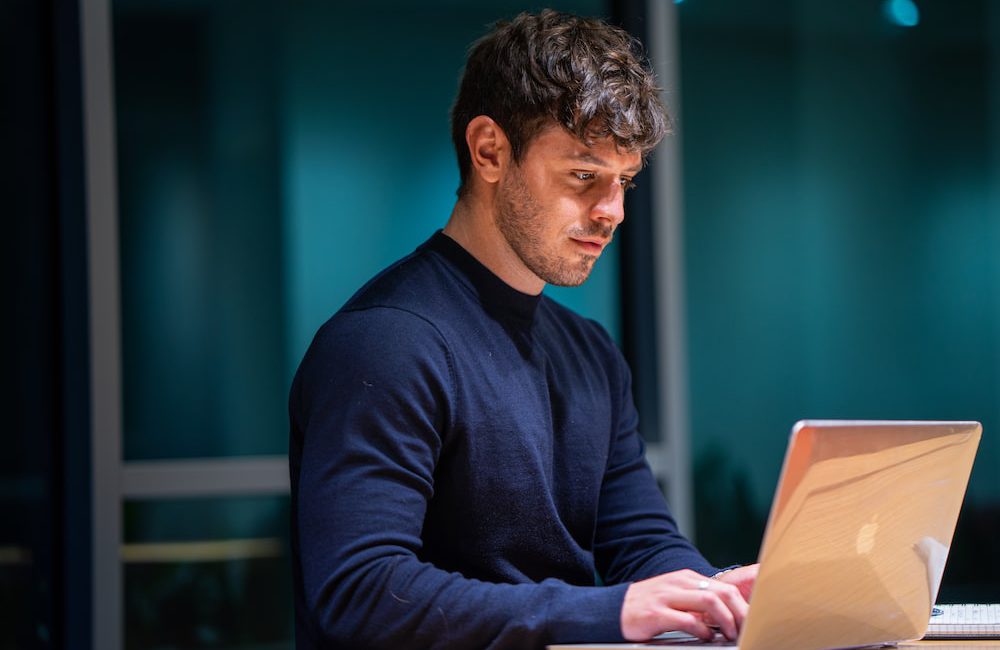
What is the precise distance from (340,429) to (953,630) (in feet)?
2.10

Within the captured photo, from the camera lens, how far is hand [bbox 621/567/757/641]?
42.9 inches

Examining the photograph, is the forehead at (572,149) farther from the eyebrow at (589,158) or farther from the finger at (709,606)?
the finger at (709,606)

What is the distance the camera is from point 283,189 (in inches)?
117

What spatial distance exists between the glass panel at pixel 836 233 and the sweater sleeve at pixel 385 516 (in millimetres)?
2188

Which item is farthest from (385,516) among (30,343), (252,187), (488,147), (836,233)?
(836,233)

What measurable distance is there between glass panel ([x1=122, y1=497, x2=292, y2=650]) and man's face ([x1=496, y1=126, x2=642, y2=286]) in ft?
5.30

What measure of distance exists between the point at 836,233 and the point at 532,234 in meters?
2.20

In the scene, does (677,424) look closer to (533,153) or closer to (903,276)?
(903,276)

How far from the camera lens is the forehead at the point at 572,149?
→ 55.5 inches

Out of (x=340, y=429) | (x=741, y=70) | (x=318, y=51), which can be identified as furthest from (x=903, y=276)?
(x=340, y=429)

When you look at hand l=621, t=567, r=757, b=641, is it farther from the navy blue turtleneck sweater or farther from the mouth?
the mouth

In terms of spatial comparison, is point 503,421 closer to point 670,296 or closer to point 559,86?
point 559,86

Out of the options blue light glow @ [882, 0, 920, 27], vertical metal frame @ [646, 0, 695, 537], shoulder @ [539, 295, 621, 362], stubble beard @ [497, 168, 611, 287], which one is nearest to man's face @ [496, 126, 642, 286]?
stubble beard @ [497, 168, 611, 287]

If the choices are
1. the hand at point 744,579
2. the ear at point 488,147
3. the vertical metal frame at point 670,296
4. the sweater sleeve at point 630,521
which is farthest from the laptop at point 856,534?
the vertical metal frame at point 670,296
